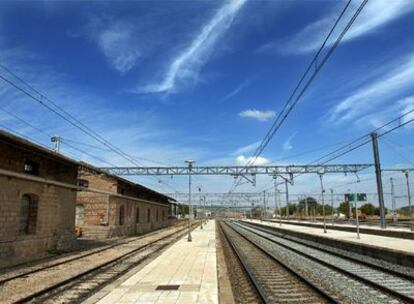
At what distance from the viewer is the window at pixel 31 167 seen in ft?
63.7

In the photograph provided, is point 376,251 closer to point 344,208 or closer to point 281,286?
point 281,286

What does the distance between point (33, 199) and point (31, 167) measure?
57.1 inches

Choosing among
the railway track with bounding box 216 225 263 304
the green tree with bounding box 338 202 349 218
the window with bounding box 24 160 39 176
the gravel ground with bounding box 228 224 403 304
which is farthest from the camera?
the green tree with bounding box 338 202 349 218

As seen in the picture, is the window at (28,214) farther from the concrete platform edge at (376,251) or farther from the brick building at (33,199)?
the concrete platform edge at (376,251)

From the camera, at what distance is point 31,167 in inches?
782

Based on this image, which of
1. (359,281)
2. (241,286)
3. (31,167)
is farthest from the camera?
(31,167)

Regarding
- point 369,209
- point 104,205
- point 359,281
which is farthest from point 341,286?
point 369,209

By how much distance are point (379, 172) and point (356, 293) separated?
79.5 feet

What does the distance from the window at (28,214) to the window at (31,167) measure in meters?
1.06

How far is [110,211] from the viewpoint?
3591cm

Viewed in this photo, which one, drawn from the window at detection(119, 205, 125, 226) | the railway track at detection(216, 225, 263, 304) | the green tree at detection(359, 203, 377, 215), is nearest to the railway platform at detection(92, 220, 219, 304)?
the railway track at detection(216, 225, 263, 304)

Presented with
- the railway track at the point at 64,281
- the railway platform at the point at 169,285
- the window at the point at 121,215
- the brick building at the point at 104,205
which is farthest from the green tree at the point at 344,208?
the railway platform at the point at 169,285

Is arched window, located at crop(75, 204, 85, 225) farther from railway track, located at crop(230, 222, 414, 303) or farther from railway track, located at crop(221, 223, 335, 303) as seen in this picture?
railway track, located at crop(230, 222, 414, 303)

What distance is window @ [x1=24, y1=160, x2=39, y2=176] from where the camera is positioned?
19.4 meters
